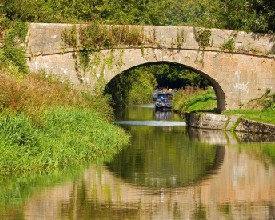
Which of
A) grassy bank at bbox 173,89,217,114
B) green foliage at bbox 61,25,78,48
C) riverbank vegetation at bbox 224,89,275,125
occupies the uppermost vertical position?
green foliage at bbox 61,25,78,48

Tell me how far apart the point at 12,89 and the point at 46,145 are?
112 inches

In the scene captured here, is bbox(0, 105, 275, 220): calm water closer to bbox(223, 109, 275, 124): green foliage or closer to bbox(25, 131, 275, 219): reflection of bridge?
bbox(25, 131, 275, 219): reflection of bridge

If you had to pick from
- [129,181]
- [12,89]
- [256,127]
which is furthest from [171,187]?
[256,127]

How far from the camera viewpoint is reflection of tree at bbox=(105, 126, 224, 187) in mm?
21438

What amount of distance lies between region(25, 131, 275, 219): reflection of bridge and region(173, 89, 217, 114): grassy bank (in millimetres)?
24716

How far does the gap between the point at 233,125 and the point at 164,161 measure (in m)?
13.3

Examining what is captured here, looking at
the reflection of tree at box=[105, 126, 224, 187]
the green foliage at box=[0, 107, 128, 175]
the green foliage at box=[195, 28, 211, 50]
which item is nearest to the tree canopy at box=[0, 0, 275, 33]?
the green foliage at box=[195, 28, 211, 50]

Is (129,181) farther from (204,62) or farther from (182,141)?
(204,62)

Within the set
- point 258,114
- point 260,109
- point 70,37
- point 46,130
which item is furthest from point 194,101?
point 46,130

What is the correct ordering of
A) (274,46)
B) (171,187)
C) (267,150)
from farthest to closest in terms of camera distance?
(274,46) → (267,150) → (171,187)

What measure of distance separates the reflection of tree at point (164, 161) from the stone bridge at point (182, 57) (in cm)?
436

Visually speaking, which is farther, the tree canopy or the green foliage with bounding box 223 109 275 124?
the tree canopy

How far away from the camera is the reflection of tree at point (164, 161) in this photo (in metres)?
21.4

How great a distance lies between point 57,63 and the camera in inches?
1497
